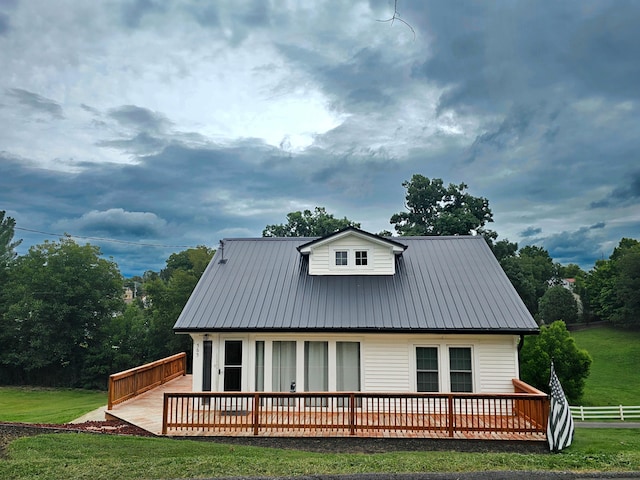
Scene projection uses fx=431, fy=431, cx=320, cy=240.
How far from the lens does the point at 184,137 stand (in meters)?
25.9

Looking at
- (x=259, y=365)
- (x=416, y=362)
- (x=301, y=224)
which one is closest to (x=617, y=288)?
(x=301, y=224)

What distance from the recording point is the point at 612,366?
3375cm

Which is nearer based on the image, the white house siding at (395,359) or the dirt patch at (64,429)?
the dirt patch at (64,429)

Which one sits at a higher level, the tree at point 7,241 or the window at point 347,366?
the tree at point 7,241

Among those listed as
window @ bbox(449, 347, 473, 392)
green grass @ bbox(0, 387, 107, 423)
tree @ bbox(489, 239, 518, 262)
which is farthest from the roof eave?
tree @ bbox(489, 239, 518, 262)

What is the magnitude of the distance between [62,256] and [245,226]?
1362 cm

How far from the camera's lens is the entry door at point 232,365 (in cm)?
1119

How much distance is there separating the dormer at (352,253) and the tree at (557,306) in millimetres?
39073

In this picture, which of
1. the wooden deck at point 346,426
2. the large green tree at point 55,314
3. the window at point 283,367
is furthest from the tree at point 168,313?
the wooden deck at point 346,426

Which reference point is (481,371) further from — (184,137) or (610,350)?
(610,350)

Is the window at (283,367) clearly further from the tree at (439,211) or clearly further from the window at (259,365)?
the tree at (439,211)

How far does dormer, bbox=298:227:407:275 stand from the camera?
45.1ft

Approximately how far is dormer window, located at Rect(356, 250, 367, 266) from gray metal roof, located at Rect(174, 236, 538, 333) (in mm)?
505

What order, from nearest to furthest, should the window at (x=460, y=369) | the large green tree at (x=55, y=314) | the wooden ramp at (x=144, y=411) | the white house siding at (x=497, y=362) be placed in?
the wooden ramp at (x=144, y=411)
the white house siding at (x=497, y=362)
the window at (x=460, y=369)
the large green tree at (x=55, y=314)
